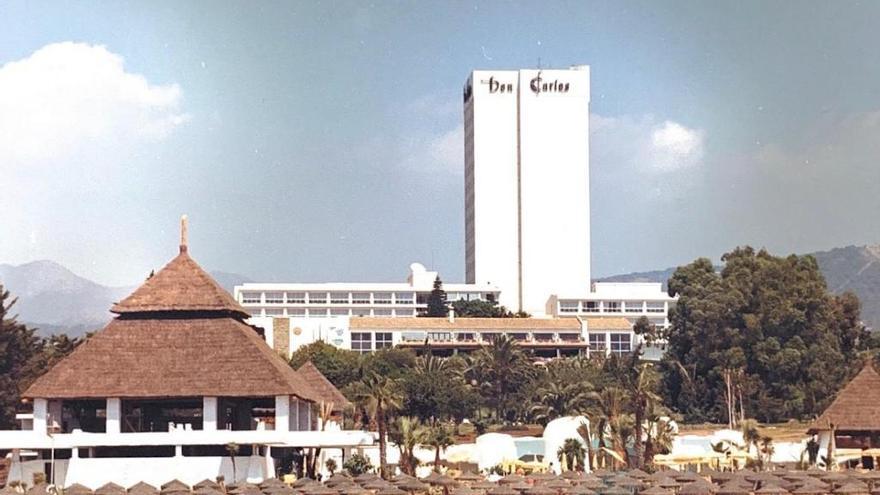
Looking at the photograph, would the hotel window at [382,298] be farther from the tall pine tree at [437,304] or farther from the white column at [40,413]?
the white column at [40,413]

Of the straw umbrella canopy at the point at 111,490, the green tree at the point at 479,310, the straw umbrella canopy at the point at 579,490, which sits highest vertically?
the green tree at the point at 479,310

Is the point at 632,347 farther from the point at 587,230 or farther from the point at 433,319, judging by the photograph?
the point at 587,230

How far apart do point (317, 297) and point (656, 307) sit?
105 feet

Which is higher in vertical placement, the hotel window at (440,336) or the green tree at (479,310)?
the green tree at (479,310)

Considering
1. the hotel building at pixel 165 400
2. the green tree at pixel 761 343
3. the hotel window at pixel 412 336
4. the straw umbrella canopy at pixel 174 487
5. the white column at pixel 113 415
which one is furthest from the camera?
the hotel window at pixel 412 336

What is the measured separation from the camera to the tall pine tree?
480 ft

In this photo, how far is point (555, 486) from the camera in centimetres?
4994

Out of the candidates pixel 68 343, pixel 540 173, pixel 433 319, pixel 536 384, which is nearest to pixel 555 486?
pixel 68 343

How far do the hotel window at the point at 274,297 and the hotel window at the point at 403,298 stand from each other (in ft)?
36.3

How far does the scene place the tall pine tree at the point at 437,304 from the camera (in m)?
146

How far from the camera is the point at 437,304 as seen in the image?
483ft

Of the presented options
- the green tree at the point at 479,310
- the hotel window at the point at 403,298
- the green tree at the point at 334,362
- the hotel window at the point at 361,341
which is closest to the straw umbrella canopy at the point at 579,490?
the green tree at the point at 334,362

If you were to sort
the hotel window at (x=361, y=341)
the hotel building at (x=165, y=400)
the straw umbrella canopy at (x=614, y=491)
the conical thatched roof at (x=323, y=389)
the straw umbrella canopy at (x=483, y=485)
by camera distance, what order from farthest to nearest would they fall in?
1. the hotel window at (x=361, y=341)
2. the conical thatched roof at (x=323, y=389)
3. the hotel building at (x=165, y=400)
4. the straw umbrella canopy at (x=483, y=485)
5. the straw umbrella canopy at (x=614, y=491)

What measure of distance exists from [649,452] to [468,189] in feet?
363
